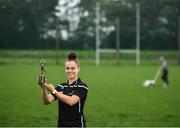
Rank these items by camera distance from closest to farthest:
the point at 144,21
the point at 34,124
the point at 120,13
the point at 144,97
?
the point at 34,124, the point at 144,97, the point at 120,13, the point at 144,21

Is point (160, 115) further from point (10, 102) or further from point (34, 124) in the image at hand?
point (10, 102)

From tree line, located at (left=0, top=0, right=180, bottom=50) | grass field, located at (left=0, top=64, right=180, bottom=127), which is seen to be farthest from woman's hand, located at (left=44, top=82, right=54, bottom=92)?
tree line, located at (left=0, top=0, right=180, bottom=50)

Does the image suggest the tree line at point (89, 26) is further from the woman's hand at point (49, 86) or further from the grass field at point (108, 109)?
the woman's hand at point (49, 86)

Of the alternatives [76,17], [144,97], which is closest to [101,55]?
[76,17]

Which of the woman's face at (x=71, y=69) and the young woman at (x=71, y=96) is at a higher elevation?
the woman's face at (x=71, y=69)

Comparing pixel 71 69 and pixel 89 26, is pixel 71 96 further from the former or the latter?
pixel 89 26

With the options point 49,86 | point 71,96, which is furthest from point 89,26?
point 49,86

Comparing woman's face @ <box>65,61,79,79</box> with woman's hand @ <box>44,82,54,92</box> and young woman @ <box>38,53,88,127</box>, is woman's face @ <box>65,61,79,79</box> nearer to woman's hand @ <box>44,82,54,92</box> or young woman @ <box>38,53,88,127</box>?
young woman @ <box>38,53,88,127</box>

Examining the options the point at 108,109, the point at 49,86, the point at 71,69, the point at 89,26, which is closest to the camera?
the point at 49,86

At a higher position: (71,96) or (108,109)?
(71,96)

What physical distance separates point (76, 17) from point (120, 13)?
4.76 meters

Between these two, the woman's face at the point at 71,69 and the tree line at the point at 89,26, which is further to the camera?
the tree line at the point at 89,26

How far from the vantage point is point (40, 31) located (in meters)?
36.6

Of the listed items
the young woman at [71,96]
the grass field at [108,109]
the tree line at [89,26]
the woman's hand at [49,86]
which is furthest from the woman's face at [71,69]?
the tree line at [89,26]
